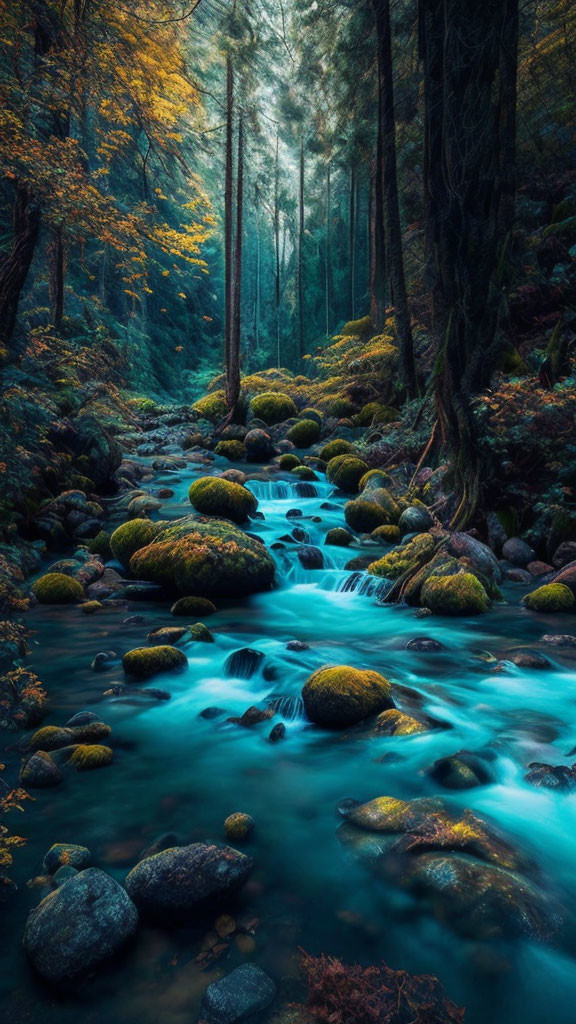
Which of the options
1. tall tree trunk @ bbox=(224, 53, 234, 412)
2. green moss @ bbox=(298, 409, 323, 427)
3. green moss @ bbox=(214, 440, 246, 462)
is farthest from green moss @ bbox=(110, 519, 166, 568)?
tall tree trunk @ bbox=(224, 53, 234, 412)

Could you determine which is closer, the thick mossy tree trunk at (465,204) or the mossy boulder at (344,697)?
the mossy boulder at (344,697)

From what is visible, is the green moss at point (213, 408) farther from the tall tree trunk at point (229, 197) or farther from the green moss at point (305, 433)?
the green moss at point (305, 433)

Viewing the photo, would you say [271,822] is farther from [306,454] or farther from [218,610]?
[306,454]

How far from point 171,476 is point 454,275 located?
906 cm

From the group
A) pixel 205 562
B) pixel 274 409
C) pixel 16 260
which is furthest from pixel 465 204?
pixel 274 409

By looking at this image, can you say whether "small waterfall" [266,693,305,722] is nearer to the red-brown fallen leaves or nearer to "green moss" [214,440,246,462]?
the red-brown fallen leaves

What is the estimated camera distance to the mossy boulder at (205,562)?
805 centimetres

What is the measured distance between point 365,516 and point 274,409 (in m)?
11.9

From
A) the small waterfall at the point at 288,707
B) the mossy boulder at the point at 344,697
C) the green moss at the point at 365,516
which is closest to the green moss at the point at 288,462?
the green moss at the point at 365,516

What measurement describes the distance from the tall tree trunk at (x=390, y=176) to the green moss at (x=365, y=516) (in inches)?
238

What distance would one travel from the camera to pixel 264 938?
100.0 inches

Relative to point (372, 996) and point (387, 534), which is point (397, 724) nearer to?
point (372, 996)

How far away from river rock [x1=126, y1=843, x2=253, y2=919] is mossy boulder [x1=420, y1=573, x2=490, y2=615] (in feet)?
16.9

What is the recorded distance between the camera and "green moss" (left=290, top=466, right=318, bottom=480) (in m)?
15.1
